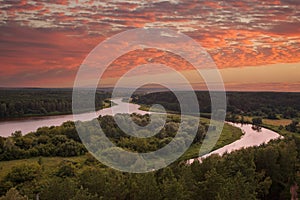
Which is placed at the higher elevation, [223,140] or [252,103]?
[252,103]

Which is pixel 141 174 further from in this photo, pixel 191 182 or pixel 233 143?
pixel 233 143

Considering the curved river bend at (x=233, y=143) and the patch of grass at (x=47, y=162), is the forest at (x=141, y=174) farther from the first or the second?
the curved river bend at (x=233, y=143)

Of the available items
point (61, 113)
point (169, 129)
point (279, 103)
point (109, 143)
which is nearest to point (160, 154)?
point (109, 143)

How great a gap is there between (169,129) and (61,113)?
34573 millimetres

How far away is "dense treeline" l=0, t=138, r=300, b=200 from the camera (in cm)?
1236

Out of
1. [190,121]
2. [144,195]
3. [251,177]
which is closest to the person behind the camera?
[144,195]

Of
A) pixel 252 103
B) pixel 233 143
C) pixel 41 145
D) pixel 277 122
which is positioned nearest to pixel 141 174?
pixel 41 145

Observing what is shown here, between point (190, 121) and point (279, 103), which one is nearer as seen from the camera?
point (190, 121)

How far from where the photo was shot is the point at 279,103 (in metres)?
73.4

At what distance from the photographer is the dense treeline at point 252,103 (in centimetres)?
6247

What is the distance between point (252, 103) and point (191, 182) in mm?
64001

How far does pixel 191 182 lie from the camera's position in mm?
13922

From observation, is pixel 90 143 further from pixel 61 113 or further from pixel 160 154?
pixel 61 113

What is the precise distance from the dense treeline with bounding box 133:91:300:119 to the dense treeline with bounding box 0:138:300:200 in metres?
39.5
